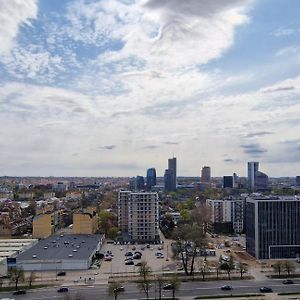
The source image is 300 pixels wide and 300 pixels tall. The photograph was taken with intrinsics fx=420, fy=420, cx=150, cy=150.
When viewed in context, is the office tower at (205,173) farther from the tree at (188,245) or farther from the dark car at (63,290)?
the dark car at (63,290)

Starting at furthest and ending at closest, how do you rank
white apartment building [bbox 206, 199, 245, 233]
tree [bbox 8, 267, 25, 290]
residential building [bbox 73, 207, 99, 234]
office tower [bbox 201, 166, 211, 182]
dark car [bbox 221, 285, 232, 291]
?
office tower [bbox 201, 166, 211, 182], white apartment building [bbox 206, 199, 245, 233], residential building [bbox 73, 207, 99, 234], tree [bbox 8, 267, 25, 290], dark car [bbox 221, 285, 232, 291]

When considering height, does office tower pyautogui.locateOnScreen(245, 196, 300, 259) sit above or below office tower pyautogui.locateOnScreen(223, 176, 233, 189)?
below

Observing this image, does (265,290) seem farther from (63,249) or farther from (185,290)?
(63,249)

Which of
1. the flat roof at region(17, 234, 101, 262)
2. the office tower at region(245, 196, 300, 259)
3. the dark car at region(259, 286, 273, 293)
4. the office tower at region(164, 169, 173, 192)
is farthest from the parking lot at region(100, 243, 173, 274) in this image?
the office tower at region(164, 169, 173, 192)

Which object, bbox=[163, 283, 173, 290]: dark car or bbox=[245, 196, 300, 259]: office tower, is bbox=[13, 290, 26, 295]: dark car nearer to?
bbox=[163, 283, 173, 290]: dark car

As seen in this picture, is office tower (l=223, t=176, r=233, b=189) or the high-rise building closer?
the high-rise building

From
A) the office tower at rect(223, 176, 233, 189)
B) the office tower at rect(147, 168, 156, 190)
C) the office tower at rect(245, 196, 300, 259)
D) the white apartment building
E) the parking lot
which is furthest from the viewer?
the office tower at rect(147, 168, 156, 190)

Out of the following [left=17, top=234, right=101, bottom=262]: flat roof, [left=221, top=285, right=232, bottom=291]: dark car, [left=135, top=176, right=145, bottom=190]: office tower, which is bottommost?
[left=221, top=285, right=232, bottom=291]: dark car
